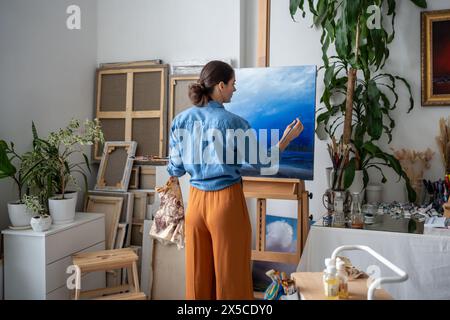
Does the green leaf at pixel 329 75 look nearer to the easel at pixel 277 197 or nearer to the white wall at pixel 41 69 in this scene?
the easel at pixel 277 197

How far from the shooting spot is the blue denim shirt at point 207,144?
6.77 ft

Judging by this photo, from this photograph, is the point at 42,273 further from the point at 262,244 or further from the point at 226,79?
the point at 226,79

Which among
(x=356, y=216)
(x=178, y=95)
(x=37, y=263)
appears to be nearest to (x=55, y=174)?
(x=37, y=263)

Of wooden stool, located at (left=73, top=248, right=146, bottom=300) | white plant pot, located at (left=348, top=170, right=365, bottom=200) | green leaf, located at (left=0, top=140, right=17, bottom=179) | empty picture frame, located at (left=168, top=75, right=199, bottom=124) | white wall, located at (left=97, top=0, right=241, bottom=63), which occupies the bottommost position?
wooden stool, located at (left=73, top=248, right=146, bottom=300)

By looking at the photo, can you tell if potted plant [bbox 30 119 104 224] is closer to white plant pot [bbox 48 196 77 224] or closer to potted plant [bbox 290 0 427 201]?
white plant pot [bbox 48 196 77 224]

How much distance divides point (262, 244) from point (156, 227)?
2.40 feet

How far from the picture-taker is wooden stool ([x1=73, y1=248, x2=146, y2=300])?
2795mm

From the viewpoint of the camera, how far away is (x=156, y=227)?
103 inches

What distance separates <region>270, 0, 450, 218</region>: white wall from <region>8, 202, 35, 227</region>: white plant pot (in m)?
2.23

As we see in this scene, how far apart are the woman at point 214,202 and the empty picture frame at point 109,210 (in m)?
1.56

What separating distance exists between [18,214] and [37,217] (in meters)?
0.14

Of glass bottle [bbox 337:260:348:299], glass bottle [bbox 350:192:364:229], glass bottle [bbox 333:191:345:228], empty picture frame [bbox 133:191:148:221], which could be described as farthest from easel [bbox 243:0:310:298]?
empty picture frame [bbox 133:191:148:221]

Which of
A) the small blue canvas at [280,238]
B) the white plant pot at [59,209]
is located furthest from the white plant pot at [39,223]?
the small blue canvas at [280,238]

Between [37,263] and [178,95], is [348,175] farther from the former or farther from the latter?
[37,263]
